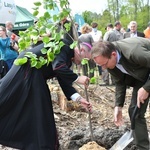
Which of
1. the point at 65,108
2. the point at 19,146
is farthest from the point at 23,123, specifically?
the point at 65,108

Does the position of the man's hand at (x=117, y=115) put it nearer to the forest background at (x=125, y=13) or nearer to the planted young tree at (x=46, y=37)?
the planted young tree at (x=46, y=37)

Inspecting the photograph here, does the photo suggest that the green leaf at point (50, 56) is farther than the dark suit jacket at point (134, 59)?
Yes

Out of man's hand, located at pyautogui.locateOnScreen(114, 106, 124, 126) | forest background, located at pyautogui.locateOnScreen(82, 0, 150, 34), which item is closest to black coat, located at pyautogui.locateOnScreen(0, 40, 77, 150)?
man's hand, located at pyautogui.locateOnScreen(114, 106, 124, 126)

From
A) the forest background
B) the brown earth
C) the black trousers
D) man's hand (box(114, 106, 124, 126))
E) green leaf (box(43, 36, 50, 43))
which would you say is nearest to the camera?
green leaf (box(43, 36, 50, 43))

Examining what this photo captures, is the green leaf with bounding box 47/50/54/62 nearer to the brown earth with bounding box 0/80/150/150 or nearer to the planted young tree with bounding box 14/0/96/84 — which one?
the planted young tree with bounding box 14/0/96/84

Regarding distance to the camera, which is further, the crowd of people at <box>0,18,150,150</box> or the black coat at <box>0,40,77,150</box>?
the black coat at <box>0,40,77,150</box>

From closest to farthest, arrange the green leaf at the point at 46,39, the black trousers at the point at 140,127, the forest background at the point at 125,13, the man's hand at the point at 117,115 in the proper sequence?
1. the green leaf at the point at 46,39
2. the black trousers at the point at 140,127
3. the man's hand at the point at 117,115
4. the forest background at the point at 125,13

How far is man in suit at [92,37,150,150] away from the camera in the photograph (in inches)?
126

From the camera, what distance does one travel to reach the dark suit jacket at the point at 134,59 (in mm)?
3187

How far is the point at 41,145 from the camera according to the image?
11.8 ft

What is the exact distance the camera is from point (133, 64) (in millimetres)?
3393

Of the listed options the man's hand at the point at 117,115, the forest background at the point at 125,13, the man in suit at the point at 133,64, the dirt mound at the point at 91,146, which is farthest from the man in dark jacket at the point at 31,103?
the forest background at the point at 125,13

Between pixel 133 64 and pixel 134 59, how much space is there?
0.18 metres

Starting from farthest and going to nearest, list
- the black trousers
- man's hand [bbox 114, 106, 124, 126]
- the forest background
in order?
1. the forest background
2. man's hand [bbox 114, 106, 124, 126]
3. the black trousers
